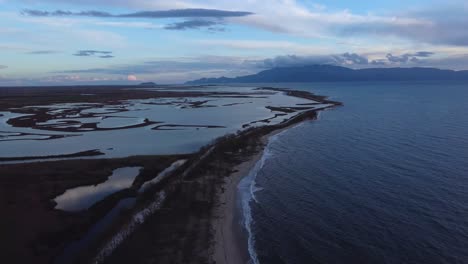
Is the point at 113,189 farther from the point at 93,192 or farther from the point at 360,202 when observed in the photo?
the point at 360,202

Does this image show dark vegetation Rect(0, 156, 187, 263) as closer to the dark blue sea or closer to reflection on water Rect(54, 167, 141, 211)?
reflection on water Rect(54, 167, 141, 211)

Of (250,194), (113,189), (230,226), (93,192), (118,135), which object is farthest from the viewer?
(118,135)

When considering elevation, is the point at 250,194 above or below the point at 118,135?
above

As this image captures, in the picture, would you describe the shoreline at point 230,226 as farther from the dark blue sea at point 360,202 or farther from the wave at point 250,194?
the dark blue sea at point 360,202

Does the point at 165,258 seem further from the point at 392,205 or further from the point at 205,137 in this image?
the point at 205,137

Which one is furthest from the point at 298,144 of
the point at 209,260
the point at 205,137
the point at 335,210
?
the point at 209,260

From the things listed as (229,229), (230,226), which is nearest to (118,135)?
(230,226)
